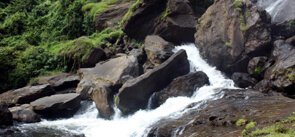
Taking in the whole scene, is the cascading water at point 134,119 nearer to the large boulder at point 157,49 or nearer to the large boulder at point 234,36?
the large boulder at point 234,36

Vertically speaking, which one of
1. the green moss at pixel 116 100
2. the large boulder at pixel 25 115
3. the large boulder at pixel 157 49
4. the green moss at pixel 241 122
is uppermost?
the large boulder at pixel 157 49

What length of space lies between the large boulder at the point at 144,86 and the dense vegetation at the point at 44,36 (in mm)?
9143

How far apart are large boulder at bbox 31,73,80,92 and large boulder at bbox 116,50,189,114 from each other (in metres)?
7.38

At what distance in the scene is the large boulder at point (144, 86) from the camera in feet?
80.4

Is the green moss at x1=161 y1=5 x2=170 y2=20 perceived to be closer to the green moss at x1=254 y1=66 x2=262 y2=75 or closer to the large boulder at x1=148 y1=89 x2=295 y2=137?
the green moss at x1=254 y1=66 x2=262 y2=75

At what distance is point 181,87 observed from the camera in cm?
2466

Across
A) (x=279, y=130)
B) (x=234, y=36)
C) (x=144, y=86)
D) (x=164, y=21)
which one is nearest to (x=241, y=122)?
(x=279, y=130)

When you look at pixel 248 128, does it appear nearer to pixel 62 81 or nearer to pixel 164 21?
pixel 164 21

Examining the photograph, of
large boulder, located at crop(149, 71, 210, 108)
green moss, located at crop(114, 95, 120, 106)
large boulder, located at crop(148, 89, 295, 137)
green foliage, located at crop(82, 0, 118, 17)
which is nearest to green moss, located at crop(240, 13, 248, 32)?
large boulder, located at crop(149, 71, 210, 108)

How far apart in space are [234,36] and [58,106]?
11.7m

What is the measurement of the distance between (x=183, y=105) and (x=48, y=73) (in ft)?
51.8

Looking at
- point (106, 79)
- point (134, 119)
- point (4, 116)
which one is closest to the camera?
point (134, 119)

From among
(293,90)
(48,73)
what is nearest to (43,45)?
(48,73)

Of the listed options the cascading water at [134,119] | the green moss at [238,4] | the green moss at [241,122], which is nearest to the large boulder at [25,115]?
the cascading water at [134,119]
